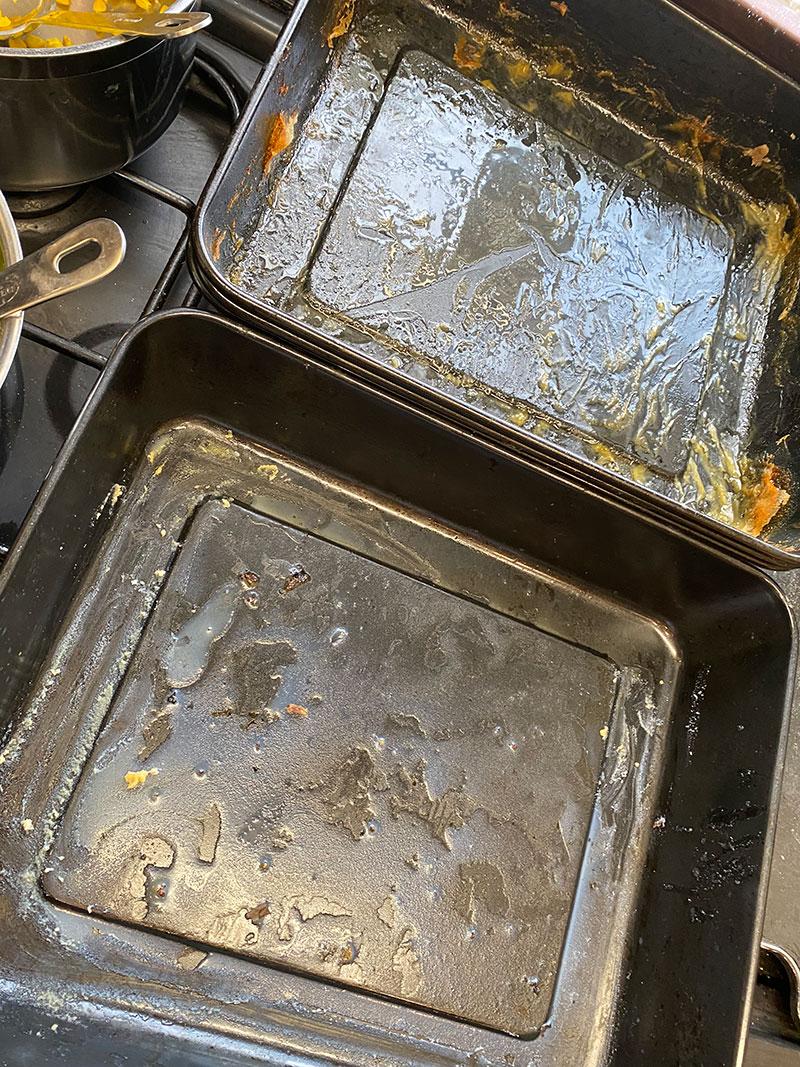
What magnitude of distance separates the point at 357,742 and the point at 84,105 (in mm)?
735

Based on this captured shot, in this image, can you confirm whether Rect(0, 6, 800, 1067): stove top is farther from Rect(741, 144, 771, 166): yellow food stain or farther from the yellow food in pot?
Rect(741, 144, 771, 166): yellow food stain

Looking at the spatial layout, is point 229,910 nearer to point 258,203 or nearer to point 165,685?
point 165,685

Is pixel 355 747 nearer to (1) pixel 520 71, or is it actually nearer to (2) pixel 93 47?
(2) pixel 93 47

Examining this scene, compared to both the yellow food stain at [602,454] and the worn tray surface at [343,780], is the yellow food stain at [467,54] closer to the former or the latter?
the yellow food stain at [602,454]

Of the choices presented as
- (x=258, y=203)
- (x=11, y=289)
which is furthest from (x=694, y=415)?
(x=11, y=289)

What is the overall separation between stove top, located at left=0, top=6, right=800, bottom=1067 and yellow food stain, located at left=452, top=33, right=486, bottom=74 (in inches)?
10.2

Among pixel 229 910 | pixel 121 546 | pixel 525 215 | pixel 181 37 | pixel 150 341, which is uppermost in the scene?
pixel 525 215

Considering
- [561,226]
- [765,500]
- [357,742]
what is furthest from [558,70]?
[357,742]

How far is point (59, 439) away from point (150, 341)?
0.20m

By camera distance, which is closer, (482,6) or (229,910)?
(229,910)

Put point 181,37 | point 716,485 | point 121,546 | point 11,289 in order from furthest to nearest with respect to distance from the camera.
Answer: point 716,485
point 121,546
point 181,37
point 11,289

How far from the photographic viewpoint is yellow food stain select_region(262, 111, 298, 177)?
102cm

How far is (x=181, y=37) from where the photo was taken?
2.83 feet

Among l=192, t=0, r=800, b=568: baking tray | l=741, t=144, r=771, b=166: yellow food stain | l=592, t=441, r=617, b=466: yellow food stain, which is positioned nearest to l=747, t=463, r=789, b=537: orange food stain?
l=192, t=0, r=800, b=568: baking tray
